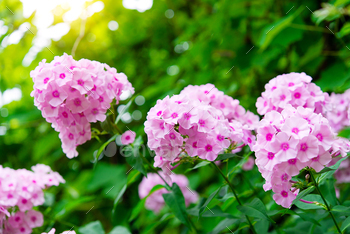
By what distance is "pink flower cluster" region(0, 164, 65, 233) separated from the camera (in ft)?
5.93

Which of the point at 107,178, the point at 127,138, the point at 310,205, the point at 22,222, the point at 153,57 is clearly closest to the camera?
the point at 310,205

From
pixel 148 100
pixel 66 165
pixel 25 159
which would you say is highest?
pixel 148 100

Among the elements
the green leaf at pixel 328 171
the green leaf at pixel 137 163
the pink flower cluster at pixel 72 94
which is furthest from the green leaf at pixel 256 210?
the pink flower cluster at pixel 72 94

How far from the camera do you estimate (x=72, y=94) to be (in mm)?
1572

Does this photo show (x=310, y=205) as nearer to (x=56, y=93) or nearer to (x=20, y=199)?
(x=56, y=93)

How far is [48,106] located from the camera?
1599 mm

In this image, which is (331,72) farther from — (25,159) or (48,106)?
(25,159)

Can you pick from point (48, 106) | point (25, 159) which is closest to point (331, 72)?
point (48, 106)

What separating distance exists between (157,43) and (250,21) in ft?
4.95

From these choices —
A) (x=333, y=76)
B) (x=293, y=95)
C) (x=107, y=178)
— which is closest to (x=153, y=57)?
(x=107, y=178)

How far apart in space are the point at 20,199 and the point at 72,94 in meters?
0.79

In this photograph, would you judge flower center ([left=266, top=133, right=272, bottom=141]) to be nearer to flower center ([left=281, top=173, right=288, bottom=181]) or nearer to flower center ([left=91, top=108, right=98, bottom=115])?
flower center ([left=281, top=173, right=288, bottom=181])

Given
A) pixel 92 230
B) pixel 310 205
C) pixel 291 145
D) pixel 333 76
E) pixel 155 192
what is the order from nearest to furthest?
pixel 291 145 < pixel 310 205 < pixel 92 230 < pixel 333 76 < pixel 155 192

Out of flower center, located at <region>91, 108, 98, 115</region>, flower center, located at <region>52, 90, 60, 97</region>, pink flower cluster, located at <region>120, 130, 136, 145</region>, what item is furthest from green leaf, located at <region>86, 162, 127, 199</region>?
flower center, located at <region>52, 90, 60, 97</region>
